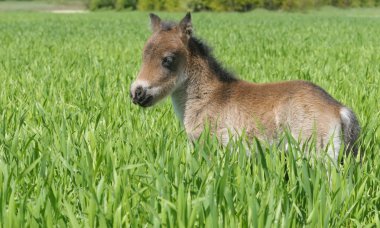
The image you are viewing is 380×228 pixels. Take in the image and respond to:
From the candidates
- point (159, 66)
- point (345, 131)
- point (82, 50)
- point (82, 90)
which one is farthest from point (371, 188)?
point (82, 50)

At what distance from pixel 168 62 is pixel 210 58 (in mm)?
502

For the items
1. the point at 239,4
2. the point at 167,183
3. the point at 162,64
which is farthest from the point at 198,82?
the point at 239,4

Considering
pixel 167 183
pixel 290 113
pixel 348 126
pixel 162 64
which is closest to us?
pixel 167 183

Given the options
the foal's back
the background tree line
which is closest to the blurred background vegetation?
the background tree line

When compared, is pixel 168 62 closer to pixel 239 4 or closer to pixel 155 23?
pixel 155 23

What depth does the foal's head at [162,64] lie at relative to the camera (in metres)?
4.61

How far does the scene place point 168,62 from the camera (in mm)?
4766

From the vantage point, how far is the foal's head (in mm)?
4613

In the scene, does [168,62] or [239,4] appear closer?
[168,62]

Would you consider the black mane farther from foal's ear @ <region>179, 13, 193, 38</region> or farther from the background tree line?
the background tree line

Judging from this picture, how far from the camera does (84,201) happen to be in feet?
9.46

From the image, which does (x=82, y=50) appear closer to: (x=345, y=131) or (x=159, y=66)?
(x=159, y=66)

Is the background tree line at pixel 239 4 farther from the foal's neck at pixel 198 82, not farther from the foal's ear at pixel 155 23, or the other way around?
the foal's neck at pixel 198 82

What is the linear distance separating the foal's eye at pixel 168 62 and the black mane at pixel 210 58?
31 centimetres
